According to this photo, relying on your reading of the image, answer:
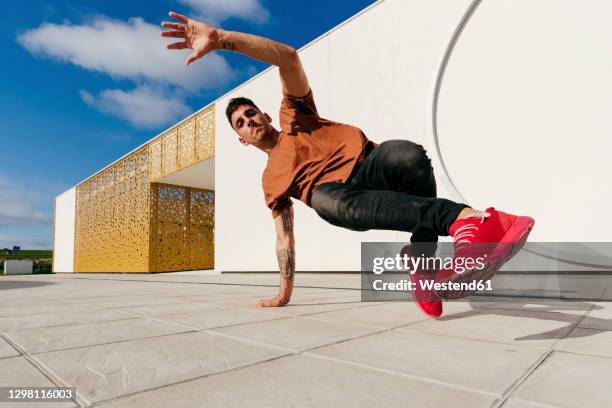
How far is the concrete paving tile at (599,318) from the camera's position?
4.32 feet

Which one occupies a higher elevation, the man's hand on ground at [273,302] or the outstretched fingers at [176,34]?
the outstretched fingers at [176,34]

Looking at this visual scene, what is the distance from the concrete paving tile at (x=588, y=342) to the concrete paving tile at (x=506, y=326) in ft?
0.10

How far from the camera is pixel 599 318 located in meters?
1.50

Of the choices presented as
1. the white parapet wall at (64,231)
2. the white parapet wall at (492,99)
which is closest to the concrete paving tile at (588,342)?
the white parapet wall at (492,99)

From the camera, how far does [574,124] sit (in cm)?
370

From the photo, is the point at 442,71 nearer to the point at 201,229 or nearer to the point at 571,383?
the point at 571,383

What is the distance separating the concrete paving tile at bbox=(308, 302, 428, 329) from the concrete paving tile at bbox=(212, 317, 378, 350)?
4.1 inches

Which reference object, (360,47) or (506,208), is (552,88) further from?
(360,47)

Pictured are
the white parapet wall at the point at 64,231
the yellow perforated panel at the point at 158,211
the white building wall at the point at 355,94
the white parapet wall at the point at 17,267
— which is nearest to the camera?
the white building wall at the point at 355,94

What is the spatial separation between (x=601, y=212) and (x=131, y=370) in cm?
417

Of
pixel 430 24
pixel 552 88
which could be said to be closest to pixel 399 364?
pixel 552 88

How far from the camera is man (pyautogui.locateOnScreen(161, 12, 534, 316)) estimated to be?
44.5 inches

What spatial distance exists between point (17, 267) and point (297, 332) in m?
24.6

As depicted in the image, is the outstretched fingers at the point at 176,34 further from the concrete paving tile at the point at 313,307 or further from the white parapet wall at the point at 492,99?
the white parapet wall at the point at 492,99
